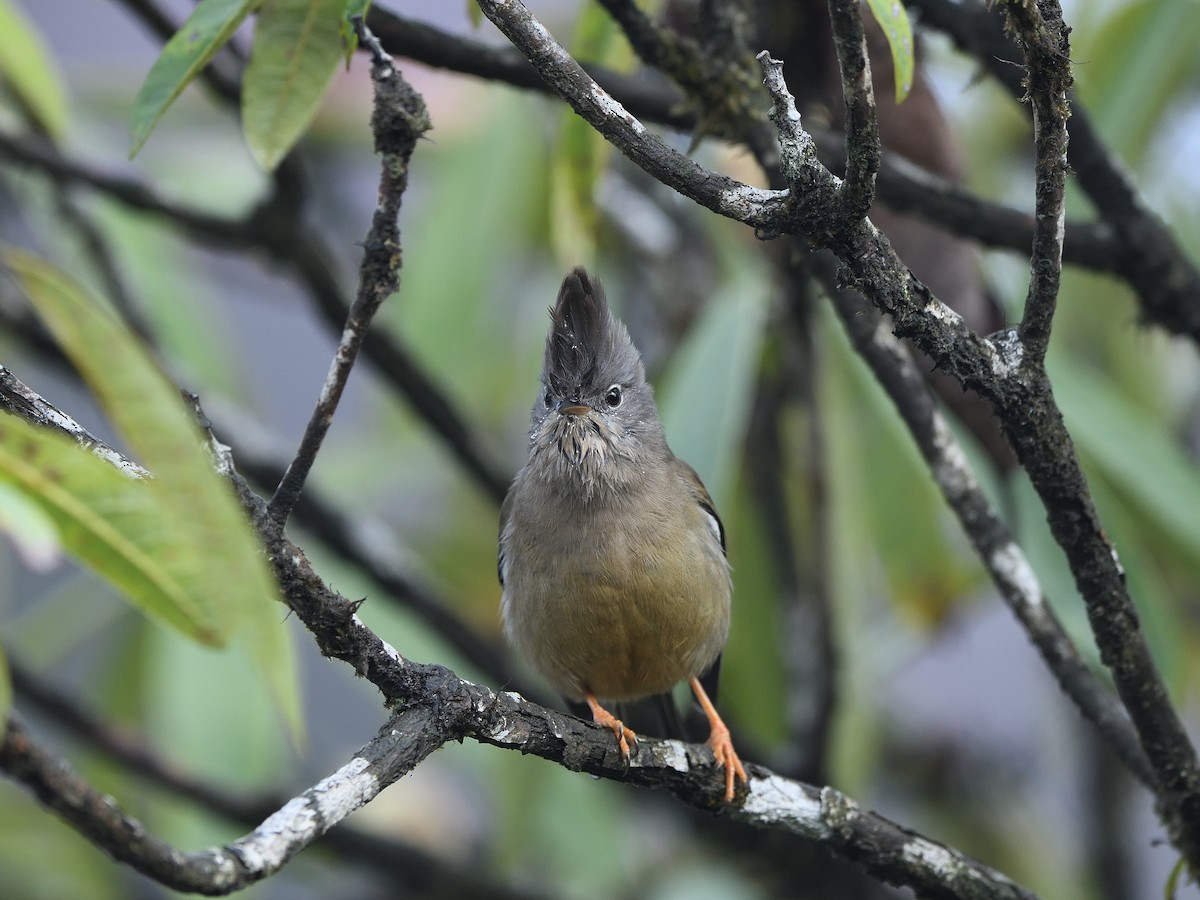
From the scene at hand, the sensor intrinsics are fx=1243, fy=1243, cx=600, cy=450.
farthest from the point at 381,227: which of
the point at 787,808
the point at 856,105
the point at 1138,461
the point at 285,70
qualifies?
the point at 1138,461

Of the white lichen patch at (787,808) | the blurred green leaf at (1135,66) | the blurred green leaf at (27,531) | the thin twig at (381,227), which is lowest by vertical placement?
the blurred green leaf at (27,531)

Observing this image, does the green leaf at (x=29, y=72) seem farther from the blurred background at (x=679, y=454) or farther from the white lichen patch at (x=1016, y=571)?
the white lichen patch at (x=1016, y=571)

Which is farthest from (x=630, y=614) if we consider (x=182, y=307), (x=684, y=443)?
(x=182, y=307)

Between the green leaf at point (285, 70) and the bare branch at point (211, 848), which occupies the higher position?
the green leaf at point (285, 70)

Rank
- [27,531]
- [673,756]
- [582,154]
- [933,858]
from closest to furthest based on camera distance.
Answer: [27,531], [933,858], [673,756], [582,154]

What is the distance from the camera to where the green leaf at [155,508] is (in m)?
1.12

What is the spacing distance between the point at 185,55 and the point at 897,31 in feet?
3.70

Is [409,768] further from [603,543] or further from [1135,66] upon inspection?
[1135,66]

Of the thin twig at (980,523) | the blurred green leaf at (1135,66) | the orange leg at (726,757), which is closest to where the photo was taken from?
the orange leg at (726,757)

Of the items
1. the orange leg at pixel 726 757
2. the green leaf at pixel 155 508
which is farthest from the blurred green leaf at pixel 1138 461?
the green leaf at pixel 155 508

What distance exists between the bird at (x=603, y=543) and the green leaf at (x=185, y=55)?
1091 mm

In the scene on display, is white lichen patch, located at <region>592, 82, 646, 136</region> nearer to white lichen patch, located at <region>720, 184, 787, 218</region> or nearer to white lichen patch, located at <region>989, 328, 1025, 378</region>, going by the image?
white lichen patch, located at <region>720, 184, 787, 218</region>

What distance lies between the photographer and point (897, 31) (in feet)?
5.79

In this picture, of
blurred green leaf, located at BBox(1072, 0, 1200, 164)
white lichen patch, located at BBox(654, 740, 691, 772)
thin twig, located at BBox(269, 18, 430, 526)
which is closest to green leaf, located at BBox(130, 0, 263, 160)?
thin twig, located at BBox(269, 18, 430, 526)
